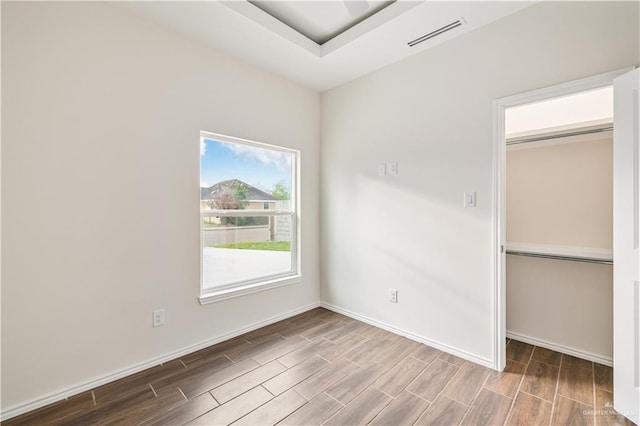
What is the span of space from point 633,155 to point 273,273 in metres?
3.05

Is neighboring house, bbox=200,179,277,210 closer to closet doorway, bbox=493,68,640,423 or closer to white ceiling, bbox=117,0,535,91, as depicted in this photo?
white ceiling, bbox=117,0,535,91

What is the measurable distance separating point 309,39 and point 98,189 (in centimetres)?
218

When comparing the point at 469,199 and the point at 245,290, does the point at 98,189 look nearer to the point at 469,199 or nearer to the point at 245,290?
the point at 245,290

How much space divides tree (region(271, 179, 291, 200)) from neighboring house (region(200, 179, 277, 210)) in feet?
0.20

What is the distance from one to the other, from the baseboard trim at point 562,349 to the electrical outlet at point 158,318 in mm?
3205

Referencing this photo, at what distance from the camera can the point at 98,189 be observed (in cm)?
204

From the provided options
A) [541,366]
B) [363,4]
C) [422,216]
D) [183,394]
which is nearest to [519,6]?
[363,4]

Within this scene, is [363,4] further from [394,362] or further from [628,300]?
[394,362]

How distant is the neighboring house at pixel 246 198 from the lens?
270cm

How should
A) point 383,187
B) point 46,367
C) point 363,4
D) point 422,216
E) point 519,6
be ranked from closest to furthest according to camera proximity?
point 46,367 → point 519,6 → point 363,4 → point 422,216 → point 383,187

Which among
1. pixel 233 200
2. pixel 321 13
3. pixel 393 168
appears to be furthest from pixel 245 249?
pixel 321 13

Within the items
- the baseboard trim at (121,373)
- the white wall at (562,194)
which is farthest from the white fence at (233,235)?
the white wall at (562,194)

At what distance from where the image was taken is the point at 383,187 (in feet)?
9.97

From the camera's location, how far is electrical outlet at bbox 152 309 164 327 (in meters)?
2.30
